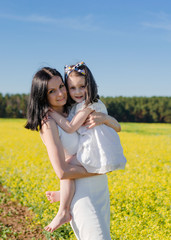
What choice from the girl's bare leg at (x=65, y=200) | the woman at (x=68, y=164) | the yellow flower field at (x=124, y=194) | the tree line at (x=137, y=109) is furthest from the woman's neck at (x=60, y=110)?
the tree line at (x=137, y=109)

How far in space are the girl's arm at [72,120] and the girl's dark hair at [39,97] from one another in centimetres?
9

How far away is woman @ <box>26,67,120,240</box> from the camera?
2096 mm

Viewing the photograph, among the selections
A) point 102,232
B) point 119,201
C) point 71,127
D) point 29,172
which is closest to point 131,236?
point 119,201

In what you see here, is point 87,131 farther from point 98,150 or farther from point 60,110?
point 60,110

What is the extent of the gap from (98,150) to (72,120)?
1.01 ft

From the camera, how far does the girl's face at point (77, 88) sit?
2.29m

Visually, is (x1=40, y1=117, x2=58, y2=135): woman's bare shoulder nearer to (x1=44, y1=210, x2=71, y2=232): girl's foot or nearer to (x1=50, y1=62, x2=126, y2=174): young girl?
(x1=50, y1=62, x2=126, y2=174): young girl

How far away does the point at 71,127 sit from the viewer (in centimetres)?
214

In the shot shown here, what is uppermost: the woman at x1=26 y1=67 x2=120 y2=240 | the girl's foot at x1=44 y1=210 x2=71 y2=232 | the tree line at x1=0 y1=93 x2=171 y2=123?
the woman at x1=26 y1=67 x2=120 y2=240

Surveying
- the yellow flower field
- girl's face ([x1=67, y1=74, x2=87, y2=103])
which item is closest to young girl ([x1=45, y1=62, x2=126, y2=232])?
girl's face ([x1=67, y1=74, x2=87, y2=103])

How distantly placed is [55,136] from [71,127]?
0.14 meters

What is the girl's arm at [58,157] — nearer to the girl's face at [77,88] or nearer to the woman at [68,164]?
the woman at [68,164]

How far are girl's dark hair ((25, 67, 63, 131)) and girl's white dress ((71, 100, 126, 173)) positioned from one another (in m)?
0.33

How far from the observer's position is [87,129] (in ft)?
7.30
